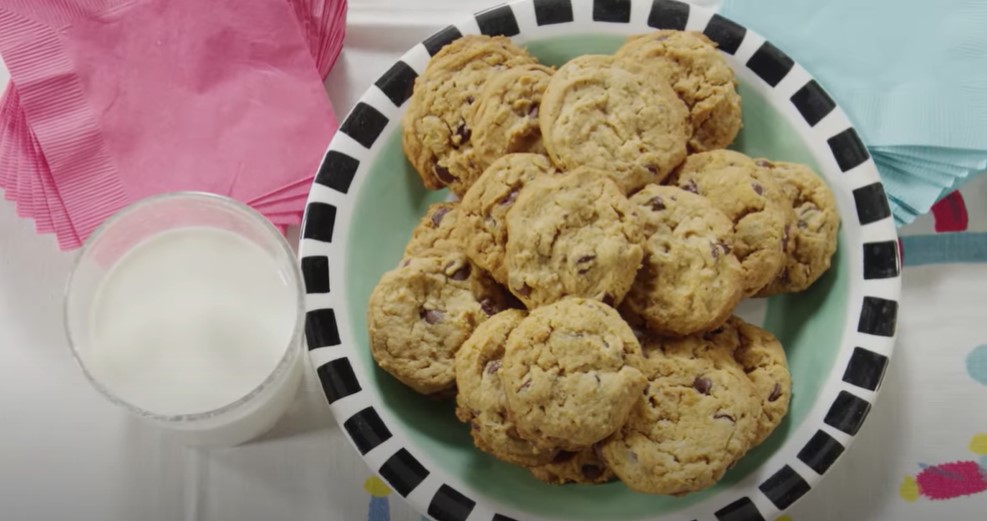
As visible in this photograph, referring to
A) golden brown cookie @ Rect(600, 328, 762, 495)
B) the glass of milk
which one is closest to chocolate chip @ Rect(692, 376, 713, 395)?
golden brown cookie @ Rect(600, 328, 762, 495)

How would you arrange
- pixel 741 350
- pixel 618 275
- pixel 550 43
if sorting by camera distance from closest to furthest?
1. pixel 618 275
2. pixel 741 350
3. pixel 550 43

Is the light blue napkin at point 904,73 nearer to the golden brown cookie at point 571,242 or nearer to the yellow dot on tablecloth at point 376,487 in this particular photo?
the golden brown cookie at point 571,242

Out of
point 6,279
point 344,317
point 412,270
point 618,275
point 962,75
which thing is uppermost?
point 962,75

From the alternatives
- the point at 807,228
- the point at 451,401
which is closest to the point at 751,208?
the point at 807,228

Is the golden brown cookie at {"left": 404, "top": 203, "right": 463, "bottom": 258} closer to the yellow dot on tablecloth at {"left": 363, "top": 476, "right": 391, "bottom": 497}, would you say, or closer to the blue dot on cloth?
the yellow dot on tablecloth at {"left": 363, "top": 476, "right": 391, "bottom": 497}

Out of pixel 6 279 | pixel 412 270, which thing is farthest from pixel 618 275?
pixel 6 279

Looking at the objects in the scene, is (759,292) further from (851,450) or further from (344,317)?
(344,317)

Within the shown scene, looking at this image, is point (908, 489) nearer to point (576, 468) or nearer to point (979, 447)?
point (979, 447)
